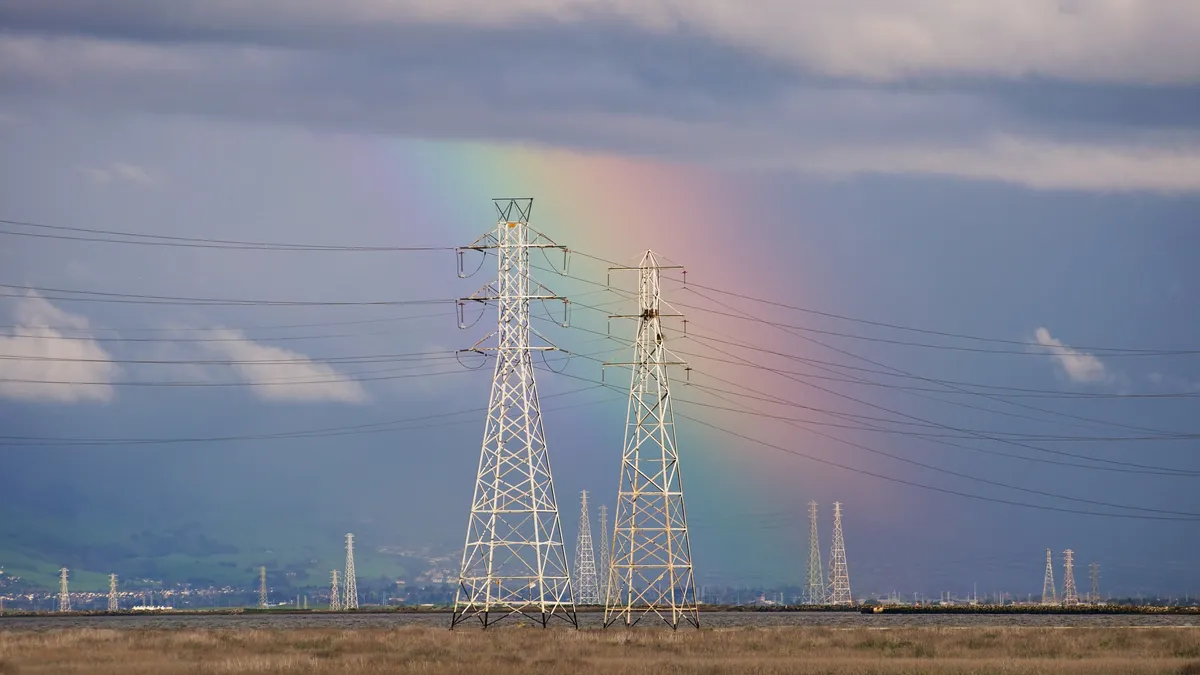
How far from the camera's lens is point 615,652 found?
81.8 metres

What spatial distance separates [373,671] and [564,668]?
28.1 ft

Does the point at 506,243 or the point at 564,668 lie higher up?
the point at 506,243

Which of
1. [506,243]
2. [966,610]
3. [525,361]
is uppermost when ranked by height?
[506,243]

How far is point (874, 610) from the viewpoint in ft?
629

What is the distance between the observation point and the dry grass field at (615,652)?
70625 mm

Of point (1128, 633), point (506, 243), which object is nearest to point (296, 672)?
point (506, 243)

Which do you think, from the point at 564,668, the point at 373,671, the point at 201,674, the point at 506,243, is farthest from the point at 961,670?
the point at 506,243

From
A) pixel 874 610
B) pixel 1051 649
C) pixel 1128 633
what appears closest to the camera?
pixel 1051 649

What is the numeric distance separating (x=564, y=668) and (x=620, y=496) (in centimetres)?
3298

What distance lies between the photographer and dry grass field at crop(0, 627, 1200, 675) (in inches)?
2781

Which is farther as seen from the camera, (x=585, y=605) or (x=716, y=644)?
(x=585, y=605)

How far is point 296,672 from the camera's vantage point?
67750mm

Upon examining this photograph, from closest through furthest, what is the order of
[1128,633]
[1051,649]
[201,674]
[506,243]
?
[201,674] < [1051,649] < [1128,633] < [506,243]

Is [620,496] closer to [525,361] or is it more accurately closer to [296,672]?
[525,361]
